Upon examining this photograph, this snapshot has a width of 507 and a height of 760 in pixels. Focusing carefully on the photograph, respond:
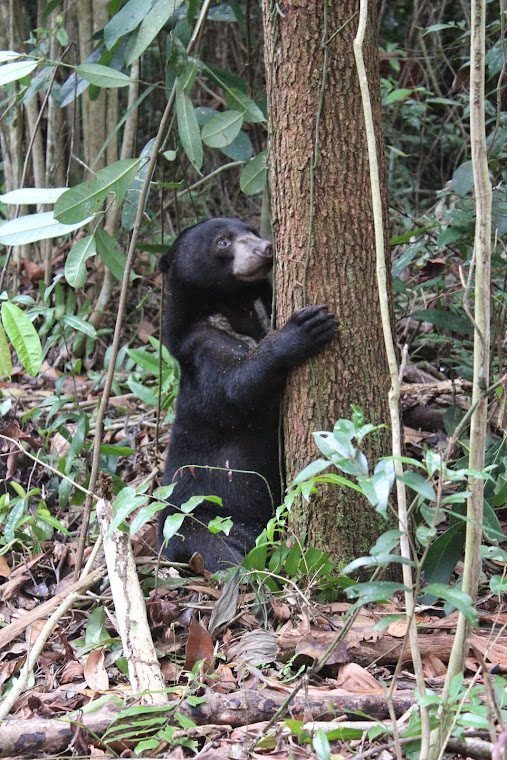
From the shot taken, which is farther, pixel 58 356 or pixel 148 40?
pixel 58 356

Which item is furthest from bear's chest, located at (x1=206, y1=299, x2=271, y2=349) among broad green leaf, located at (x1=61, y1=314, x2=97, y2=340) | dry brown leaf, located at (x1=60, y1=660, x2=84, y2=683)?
dry brown leaf, located at (x1=60, y1=660, x2=84, y2=683)

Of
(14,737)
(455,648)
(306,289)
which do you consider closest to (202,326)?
(306,289)

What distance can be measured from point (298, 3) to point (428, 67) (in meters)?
5.06

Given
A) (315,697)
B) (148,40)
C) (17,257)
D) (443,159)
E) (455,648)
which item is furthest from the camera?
(443,159)

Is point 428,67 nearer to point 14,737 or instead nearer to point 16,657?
point 16,657

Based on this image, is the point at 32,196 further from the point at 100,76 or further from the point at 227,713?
the point at 227,713

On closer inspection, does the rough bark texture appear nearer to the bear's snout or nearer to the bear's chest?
the bear's snout

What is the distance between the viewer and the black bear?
451cm

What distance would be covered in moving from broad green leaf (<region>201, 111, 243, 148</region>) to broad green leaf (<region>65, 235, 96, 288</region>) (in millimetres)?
809

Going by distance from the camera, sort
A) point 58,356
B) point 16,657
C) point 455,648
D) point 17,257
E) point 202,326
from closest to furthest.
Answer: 1. point 455,648
2. point 16,657
3. point 202,326
4. point 58,356
5. point 17,257

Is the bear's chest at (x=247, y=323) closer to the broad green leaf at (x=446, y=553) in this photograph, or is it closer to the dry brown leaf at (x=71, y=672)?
the broad green leaf at (x=446, y=553)

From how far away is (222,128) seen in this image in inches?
173

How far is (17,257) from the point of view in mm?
7945

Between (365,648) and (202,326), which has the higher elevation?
(202,326)
